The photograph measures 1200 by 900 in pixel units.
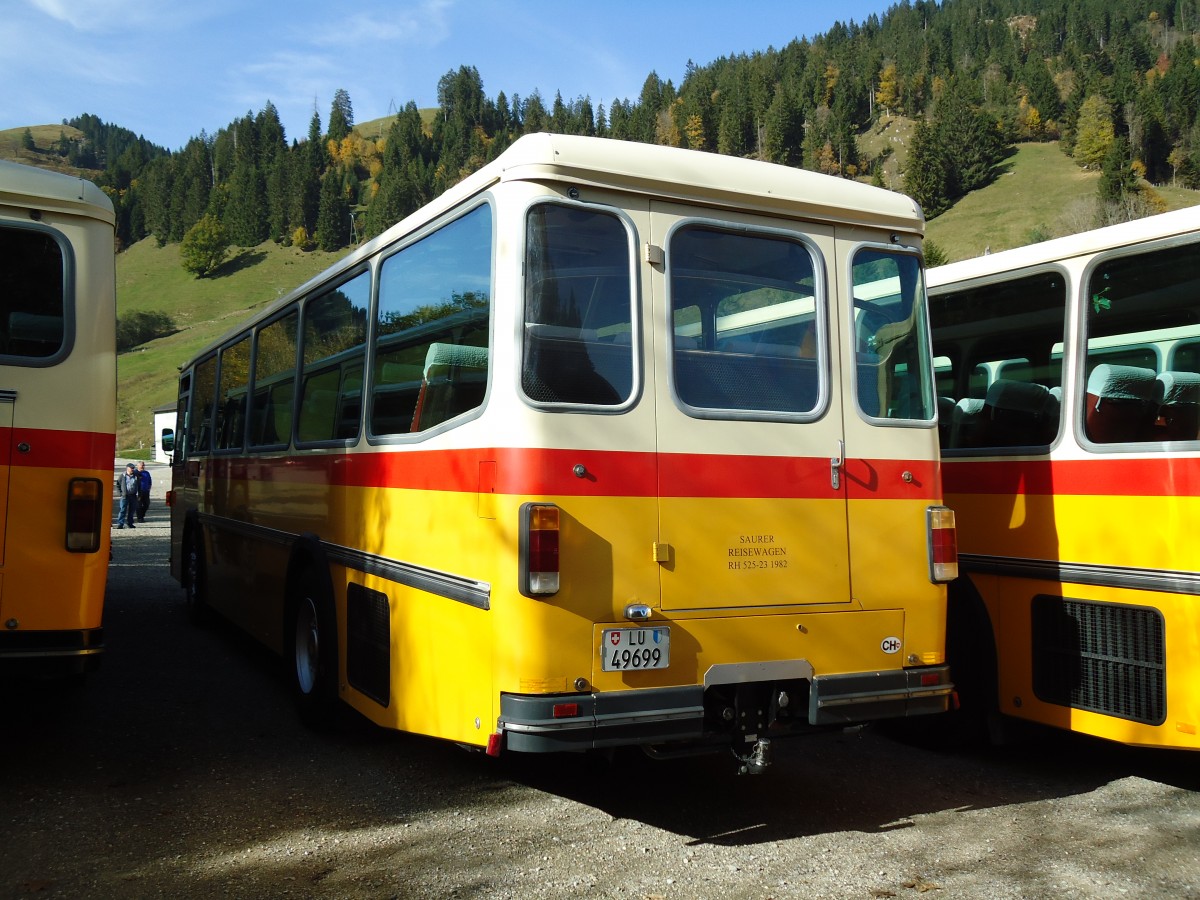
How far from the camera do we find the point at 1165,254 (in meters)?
5.21

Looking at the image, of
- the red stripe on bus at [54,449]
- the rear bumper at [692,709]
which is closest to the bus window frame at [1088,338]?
the rear bumper at [692,709]

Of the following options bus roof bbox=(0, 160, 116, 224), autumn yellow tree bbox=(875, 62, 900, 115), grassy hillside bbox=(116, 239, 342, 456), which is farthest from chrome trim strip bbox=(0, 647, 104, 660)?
autumn yellow tree bbox=(875, 62, 900, 115)

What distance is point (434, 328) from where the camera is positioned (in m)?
5.09

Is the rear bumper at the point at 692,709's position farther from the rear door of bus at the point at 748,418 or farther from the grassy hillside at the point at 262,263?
the grassy hillside at the point at 262,263

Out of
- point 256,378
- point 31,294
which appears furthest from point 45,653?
point 256,378

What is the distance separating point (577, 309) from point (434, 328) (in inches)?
36.7

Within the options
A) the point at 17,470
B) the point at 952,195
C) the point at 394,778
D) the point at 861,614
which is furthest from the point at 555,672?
the point at 952,195

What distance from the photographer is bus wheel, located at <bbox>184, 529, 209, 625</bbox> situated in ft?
34.5

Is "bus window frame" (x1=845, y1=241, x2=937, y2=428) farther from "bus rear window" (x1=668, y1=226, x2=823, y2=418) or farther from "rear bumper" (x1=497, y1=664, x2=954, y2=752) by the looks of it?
"rear bumper" (x1=497, y1=664, x2=954, y2=752)

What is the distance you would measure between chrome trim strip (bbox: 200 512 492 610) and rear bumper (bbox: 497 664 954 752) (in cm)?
47

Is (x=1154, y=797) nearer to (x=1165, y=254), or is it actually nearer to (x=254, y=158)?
(x=1165, y=254)

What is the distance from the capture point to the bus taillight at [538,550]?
4172 mm

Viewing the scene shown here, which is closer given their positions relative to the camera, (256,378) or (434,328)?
(434,328)

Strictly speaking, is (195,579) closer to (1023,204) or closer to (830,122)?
(1023,204)
